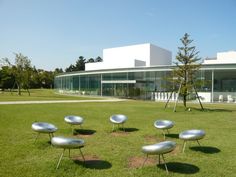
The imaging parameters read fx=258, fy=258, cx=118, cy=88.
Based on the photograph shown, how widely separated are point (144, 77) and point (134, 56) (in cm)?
1200

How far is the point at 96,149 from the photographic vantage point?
26.7 feet

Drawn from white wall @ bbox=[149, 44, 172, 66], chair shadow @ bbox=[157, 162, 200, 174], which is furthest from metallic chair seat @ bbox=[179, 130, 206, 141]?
white wall @ bbox=[149, 44, 172, 66]

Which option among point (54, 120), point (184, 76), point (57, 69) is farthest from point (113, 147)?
point (57, 69)

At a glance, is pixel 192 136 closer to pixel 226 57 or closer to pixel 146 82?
pixel 146 82

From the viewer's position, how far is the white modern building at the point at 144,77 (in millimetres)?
28547

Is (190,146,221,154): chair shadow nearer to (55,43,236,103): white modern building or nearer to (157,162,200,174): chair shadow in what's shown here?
(157,162,200,174): chair shadow

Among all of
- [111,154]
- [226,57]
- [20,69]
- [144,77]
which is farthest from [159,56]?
[111,154]

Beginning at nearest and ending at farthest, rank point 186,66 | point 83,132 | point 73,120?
1. point 73,120
2. point 83,132
3. point 186,66

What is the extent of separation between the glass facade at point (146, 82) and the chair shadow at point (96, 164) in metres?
16.3

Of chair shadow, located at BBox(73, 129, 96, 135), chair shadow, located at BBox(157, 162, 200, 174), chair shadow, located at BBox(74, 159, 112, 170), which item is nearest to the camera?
chair shadow, located at BBox(157, 162, 200, 174)

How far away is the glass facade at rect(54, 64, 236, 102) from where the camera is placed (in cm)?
2864

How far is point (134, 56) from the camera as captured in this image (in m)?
44.9

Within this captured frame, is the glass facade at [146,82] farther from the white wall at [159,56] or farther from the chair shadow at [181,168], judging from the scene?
the chair shadow at [181,168]

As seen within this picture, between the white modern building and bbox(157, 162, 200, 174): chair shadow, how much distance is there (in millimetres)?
14723
